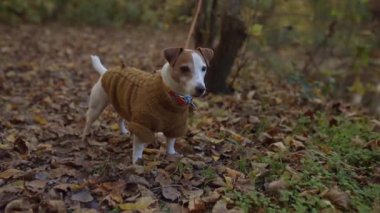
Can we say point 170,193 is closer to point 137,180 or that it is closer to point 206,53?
point 137,180

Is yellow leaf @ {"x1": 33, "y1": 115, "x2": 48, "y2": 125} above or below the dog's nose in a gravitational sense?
below

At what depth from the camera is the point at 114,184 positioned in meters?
3.54

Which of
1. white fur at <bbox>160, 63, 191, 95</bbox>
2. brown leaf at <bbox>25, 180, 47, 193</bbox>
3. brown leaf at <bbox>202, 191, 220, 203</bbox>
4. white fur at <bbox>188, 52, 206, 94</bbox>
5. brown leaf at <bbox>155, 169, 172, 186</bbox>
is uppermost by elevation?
white fur at <bbox>188, 52, 206, 94</bbox>

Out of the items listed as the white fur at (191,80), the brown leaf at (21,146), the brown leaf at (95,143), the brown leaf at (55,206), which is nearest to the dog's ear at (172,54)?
the white fur at (191,80)

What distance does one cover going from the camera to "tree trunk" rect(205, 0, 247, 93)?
6.04 metres

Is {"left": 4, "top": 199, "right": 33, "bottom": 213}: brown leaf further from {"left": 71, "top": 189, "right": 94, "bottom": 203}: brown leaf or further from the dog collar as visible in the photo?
the dog collar

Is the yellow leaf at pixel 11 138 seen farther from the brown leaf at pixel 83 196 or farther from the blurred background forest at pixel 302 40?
the blurred background forest at pixel 302 40

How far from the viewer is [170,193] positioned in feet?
11.5

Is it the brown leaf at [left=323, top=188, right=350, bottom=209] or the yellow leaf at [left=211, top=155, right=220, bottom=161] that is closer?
the brown leaf at [left=323, top=188, right=350, bottom=209]

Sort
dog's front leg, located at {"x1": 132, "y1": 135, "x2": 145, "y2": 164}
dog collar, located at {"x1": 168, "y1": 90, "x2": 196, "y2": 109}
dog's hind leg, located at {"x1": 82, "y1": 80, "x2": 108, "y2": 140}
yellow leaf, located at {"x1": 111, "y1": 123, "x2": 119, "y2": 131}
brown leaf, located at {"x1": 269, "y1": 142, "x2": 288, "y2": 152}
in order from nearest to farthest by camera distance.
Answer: dog collar, located at {"x1": 168, "y1": 90, "x2": 196, "y2": 109}
dog's front leg, located at {"x1": 132, "y1": 135, "x2": 145, "y2": 164}
brown leaf, located at {"x1": 269, "y1": 142, "x2": 288, "y2": 152}
dog's hind leg, located at {"x1": 82, "y1": 80, "x2": 108, "y2": 140}
yellow leaf, located at {"x1": 111, "y1": 123, "x2": 119, "y2": 131}

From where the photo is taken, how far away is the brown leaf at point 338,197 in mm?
3275

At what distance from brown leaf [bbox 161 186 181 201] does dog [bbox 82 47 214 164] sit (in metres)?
0.43

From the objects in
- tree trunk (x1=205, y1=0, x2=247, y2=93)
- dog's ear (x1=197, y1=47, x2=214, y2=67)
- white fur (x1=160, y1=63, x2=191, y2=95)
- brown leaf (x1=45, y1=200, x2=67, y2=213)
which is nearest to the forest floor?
brown leaf (x1=45, y1=200, x2=67, y2=213)

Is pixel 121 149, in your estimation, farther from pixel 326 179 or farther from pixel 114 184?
A: pixel 326 179
